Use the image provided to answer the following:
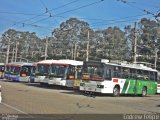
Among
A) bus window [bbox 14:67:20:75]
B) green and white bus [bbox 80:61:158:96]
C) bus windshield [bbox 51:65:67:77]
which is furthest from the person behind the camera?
bus window [bbox 14:67:20:75]

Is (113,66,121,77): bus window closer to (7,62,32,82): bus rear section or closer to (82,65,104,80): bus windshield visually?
(82,65,104,80): bus windshield

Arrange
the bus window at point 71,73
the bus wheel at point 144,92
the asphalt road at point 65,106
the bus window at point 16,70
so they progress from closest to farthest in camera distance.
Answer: the asphalt road at point 65,106 < the bus wheel at point 144,92 < the bus window at point 71,73 < the bus window at point 16,70

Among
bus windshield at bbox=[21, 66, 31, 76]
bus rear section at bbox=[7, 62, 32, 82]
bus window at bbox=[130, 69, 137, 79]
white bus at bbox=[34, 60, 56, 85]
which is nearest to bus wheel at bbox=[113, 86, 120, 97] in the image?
bus window at bbox=[130, 69, 137, 79]

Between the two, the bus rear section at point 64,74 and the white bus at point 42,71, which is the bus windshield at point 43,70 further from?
the bus rear section at point 64,74

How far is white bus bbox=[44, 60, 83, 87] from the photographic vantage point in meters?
37.4

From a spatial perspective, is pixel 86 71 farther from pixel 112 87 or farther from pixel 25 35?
pixel 25 35

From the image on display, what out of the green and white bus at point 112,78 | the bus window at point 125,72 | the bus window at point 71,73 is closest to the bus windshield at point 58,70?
the bus window at point 71,73

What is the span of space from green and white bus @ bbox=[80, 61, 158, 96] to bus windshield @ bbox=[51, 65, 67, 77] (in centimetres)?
751

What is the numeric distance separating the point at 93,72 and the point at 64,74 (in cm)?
821

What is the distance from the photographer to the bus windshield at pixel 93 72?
29353mm

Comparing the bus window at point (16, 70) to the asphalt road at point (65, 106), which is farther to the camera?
the bus window at point (16, 70)

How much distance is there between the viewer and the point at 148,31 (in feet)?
297

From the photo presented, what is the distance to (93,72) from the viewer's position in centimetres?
2992

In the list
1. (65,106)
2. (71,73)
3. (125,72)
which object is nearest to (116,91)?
(125,72)
